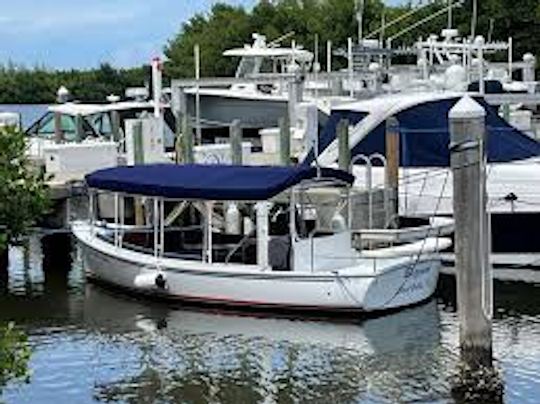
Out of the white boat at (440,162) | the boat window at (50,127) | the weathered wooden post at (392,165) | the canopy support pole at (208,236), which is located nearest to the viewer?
the canopy support pole at (208,236)

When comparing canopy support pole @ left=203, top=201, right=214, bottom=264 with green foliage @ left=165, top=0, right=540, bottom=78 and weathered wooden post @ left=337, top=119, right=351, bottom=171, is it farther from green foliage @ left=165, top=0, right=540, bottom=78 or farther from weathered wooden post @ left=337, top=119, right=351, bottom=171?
green foliage @ left=165, top=0, right=540, bottom=78

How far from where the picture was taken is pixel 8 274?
26719mm

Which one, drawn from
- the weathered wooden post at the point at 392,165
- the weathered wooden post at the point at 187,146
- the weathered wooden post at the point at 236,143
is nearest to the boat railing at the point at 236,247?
the weathered wooden post at the point at 392,165

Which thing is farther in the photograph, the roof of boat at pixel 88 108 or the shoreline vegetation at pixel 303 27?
the shoreline vegetation at pixel 303 27

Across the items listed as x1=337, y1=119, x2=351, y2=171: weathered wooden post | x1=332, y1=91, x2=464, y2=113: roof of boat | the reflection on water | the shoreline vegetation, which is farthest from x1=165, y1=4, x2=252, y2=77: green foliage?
the reflection on water

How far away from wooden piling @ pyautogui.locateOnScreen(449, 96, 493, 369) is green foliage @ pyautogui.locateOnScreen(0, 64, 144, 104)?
78.3 metres

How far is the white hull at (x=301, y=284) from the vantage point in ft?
67.8

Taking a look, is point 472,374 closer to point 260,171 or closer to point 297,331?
point 297,331

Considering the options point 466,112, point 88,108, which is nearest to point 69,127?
point 88,108

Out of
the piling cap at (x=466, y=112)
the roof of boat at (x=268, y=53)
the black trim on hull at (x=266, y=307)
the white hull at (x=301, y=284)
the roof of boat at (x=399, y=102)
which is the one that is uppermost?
the roof of boat at (x=268, y=53)

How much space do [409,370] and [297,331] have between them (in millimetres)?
3118

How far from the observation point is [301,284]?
20.9 metres

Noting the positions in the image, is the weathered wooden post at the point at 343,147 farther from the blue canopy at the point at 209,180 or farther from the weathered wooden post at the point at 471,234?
the weathered wooden post at the point at 471,234

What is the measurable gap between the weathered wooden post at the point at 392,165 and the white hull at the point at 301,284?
2635 mm
